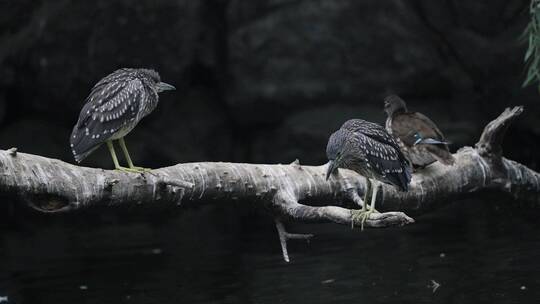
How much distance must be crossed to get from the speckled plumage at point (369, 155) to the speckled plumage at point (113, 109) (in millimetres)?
1228

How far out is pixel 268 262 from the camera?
7414 millimetres

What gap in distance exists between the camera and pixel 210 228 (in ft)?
30.5

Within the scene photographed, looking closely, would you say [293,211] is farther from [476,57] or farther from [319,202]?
[476,57]

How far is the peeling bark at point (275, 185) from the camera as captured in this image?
439 cm

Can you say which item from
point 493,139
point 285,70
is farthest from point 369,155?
point 285,70

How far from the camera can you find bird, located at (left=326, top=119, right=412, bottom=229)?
5055mm

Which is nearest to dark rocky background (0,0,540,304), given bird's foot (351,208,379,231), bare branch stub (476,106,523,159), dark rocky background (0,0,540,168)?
dark rocky background (0,0,540,168)

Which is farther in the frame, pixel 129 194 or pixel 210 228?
pixel 210 228

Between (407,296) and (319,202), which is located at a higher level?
(319,202)

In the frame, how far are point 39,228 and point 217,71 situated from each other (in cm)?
297

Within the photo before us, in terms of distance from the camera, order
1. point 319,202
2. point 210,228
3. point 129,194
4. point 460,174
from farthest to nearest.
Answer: point 210,228 < point 460,174 < point 319,202 < point 129,194

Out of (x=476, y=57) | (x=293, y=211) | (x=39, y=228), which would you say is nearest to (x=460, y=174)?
(x=293, y=211)

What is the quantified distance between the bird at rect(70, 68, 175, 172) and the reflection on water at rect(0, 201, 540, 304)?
1787 millimetres

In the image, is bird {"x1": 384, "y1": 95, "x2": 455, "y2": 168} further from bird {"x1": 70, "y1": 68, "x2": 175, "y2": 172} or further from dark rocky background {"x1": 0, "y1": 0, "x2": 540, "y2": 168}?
dark rocky background {"x1": 0, "y1": 0, "x2": 540, "y2": 168}
